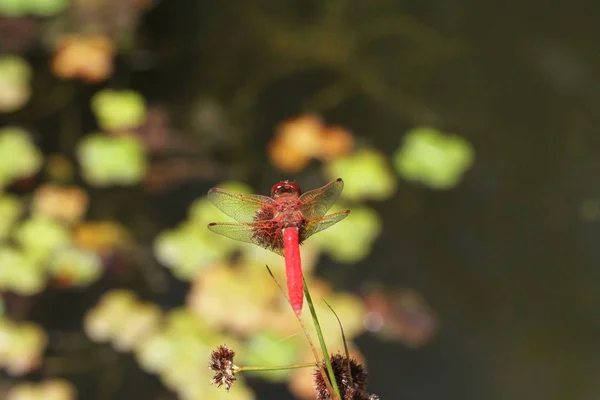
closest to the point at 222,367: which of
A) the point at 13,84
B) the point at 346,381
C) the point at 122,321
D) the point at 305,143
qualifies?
the point at 346,381

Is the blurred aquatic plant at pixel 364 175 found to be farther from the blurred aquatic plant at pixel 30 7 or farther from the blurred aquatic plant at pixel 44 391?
the blurred aquatic plant at pixel 30 7

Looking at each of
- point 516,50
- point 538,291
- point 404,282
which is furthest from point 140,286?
point 516,50

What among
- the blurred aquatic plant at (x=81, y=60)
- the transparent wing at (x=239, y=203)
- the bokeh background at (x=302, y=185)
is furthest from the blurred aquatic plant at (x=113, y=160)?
the transparent wing at (x=239, y=203)

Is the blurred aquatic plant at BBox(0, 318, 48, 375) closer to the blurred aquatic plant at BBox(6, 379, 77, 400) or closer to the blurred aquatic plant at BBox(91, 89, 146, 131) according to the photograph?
the blurred aquatic plant at BBox(6, 379, 77, 400)

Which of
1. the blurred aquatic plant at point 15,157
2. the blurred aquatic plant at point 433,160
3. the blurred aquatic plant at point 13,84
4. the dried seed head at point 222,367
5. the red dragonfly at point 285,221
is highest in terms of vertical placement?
the blurred aquatic plant at point 13,84

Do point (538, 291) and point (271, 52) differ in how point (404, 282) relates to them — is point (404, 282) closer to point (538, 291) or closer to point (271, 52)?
point (538, 291)

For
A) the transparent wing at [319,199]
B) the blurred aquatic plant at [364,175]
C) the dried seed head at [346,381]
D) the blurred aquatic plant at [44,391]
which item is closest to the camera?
the dried seed head at [346,381]

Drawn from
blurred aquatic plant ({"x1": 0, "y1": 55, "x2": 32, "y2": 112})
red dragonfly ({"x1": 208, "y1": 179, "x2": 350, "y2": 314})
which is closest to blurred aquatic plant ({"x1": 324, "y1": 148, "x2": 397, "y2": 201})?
blurred aquatic plant ({"x1": 0, "y1": 55, "x2": 32, "y2": 112})
